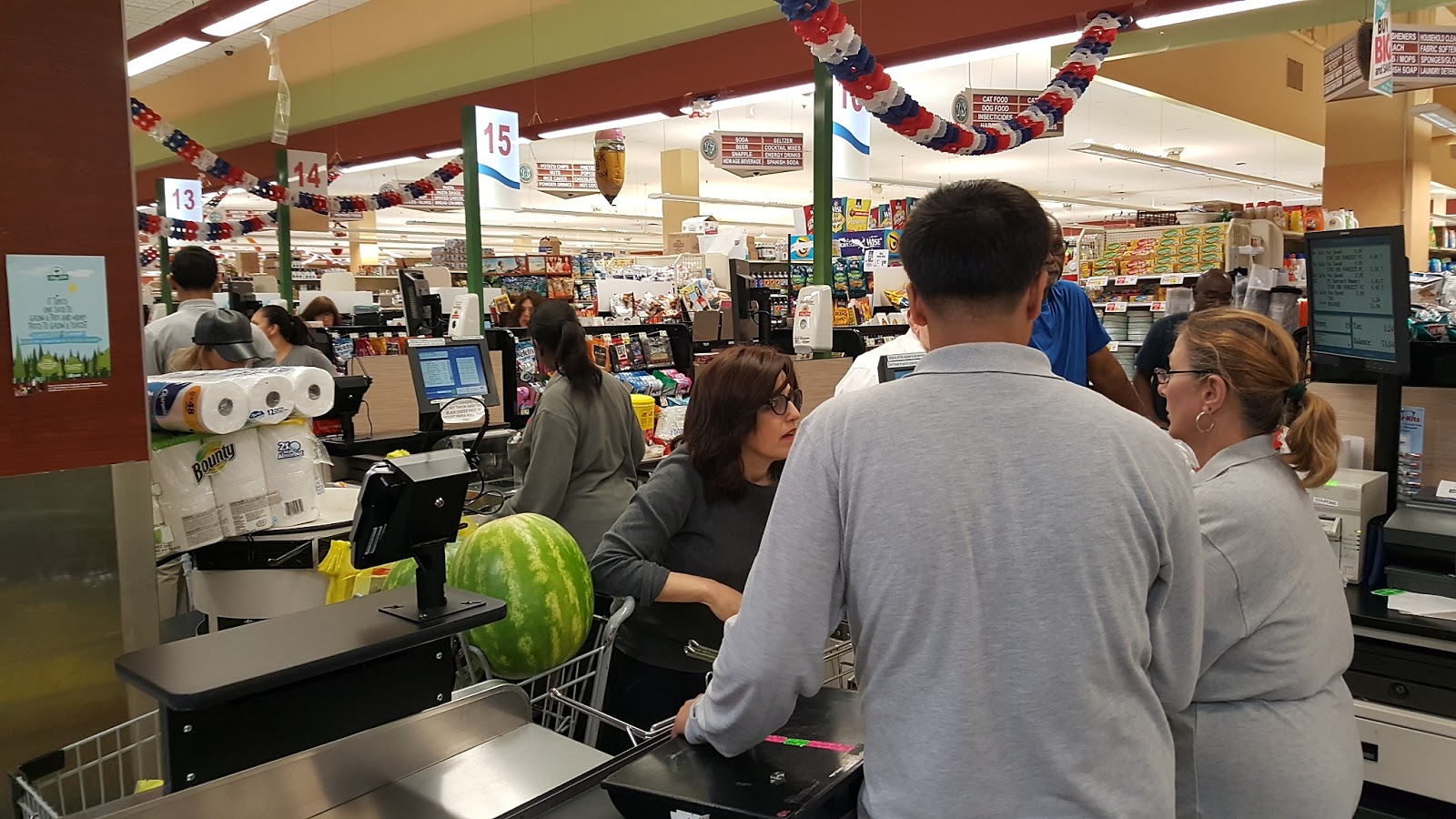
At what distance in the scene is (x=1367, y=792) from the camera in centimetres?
299

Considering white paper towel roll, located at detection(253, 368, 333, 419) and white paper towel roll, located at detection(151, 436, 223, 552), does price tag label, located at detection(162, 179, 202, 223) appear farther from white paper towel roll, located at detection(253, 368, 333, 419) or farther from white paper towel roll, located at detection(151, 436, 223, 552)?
white paper towel roll, located at detection(151, 436, 223, 552)

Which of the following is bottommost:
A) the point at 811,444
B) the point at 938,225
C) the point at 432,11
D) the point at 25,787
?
the point at 25,787

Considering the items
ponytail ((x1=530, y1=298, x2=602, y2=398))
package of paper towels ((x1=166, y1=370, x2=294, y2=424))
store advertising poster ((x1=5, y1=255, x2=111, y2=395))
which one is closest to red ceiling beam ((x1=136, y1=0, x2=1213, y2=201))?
ponytail ((x1=530, y1=298, x2=602, y2=398))

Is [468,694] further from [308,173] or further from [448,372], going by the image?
[308,173]

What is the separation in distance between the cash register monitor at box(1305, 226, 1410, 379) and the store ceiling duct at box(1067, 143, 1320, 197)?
10.6 m

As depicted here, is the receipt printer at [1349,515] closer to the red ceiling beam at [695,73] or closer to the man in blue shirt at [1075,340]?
the man in blue shirt at [1075,340]

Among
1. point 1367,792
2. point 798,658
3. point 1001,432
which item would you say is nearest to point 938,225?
point 1001,432

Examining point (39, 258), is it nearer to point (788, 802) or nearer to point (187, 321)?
point (788, 802)

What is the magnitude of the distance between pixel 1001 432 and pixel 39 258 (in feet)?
7.23

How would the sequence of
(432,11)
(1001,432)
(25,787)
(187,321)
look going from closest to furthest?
(1001,432)
(25,787)
(187,321)
(432,11)

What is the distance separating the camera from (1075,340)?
13.2ft

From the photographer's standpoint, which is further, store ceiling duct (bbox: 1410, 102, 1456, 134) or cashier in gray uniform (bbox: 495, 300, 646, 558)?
store ceiling duct (bbox: 1410, 102, 1456, 134)

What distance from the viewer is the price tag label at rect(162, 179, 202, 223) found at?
39.1 feet

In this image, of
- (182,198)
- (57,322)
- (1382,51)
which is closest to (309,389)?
(57,322)
